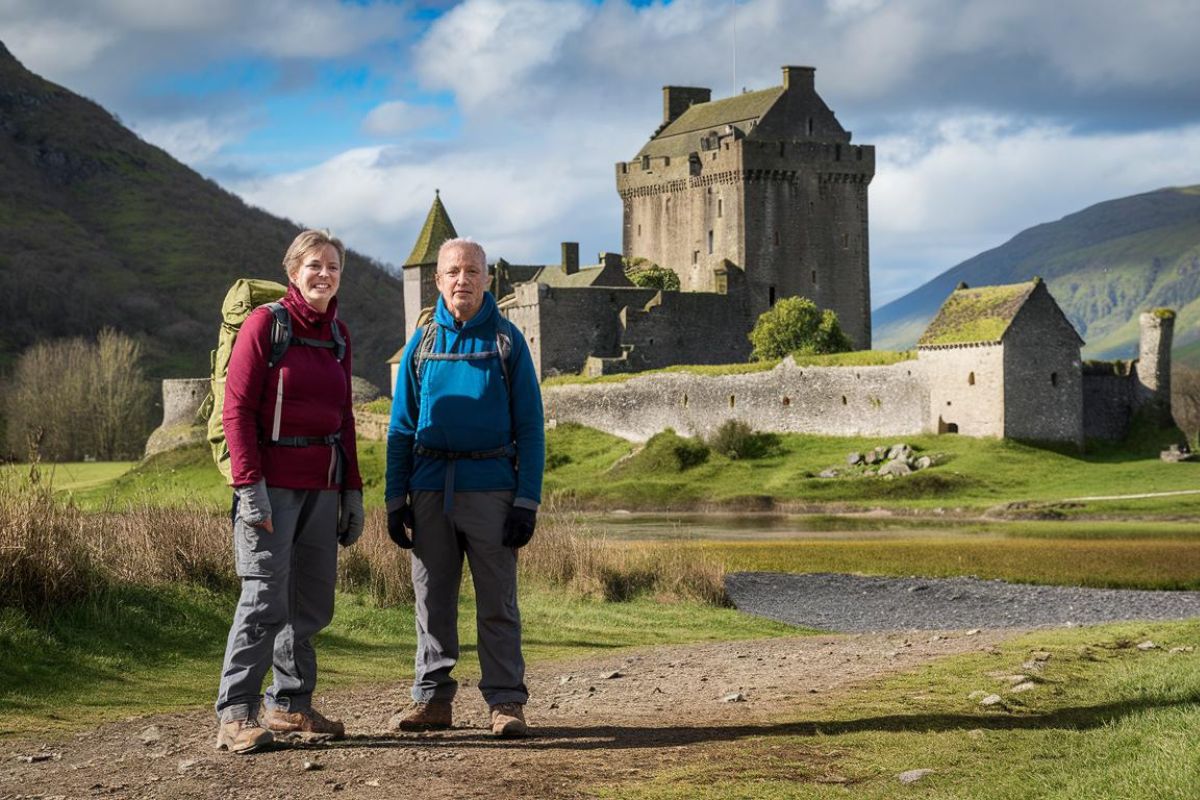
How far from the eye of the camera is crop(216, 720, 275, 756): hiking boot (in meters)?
8.08

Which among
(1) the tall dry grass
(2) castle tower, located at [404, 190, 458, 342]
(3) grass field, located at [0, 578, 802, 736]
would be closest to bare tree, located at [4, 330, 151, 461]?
(2) castle tower, located at [404, 190, 458, 342]

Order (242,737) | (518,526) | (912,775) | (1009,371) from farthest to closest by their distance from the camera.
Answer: (1009,371)
(518,526)
(242,737)
(912,775)

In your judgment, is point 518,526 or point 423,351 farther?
point 423,351

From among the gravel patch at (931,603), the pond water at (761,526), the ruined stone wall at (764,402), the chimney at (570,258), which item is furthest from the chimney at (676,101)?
the gravel patch at (931,603)

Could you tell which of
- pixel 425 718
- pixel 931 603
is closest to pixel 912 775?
pixel 425 718

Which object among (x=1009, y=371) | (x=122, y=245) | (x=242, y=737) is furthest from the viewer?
(x=122, y=245)

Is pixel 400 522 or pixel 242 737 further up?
pixel 400 522

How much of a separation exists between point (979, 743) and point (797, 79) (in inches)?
2839

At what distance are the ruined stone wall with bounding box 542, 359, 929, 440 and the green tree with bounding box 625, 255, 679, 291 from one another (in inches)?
611

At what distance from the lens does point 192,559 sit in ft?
45.4

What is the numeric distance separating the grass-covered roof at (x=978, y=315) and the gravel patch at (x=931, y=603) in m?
24.8

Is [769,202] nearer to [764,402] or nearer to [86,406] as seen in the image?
[764,402]

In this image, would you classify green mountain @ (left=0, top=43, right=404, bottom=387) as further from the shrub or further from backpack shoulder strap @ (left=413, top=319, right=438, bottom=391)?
backpack shoulder strap @ (left=413, top=319, right=438, bottom=391)

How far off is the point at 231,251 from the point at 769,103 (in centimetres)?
8072
